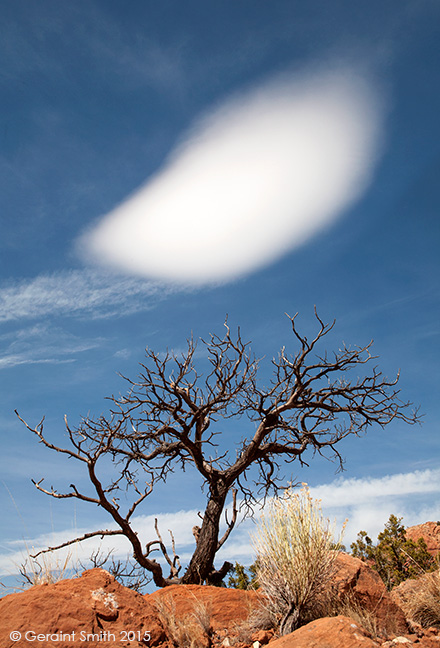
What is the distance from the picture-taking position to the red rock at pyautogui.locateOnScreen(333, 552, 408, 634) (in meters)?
6.25

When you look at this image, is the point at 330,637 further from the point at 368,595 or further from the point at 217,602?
the point at 217,602

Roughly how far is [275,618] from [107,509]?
4.06m

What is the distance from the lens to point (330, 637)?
4.55 meters

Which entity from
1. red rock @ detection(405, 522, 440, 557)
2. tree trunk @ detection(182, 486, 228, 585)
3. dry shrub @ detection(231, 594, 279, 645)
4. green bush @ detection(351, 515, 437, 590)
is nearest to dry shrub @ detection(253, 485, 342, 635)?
dry shrub @ detection(231, 594, 279, 645)

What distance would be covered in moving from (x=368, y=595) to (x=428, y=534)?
15.2 meters

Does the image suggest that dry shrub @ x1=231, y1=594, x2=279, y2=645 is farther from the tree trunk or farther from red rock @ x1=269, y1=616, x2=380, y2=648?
the tree trunk

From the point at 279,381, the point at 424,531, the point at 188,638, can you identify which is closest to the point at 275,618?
the point at 188,638

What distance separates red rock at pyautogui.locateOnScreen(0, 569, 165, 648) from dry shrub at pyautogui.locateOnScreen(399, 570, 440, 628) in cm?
419

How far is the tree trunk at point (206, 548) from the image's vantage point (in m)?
9.36

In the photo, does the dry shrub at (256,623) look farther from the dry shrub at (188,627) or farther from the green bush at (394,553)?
the green bush at (394,553)

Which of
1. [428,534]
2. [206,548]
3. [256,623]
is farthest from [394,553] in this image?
[256,623]

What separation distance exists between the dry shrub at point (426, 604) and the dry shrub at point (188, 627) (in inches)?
133

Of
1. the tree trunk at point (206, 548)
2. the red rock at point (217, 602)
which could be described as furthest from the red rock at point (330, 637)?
the tree trunk at point (206, 548)

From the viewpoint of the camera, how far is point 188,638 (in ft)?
17.9
